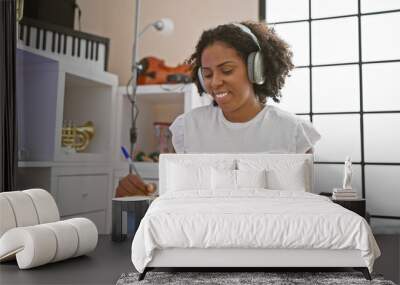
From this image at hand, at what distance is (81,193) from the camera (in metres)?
3.93

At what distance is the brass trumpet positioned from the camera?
13.0 ft

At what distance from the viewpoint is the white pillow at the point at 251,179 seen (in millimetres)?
3191

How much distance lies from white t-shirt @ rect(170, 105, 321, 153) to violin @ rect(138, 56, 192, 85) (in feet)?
1.13

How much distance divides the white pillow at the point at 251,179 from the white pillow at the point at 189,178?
8.6 inches

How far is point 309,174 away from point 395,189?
835 mm

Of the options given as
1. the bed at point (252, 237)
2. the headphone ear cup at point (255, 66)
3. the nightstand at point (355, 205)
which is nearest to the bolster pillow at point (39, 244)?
the bed at point (252, 237)

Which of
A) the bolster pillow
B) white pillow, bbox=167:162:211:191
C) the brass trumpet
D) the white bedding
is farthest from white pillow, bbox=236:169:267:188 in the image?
the brass trumpet

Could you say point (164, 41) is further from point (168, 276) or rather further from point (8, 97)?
point (168, 276)

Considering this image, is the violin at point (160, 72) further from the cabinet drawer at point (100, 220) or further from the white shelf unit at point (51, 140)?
the cabinet drawer at point (100, 220)

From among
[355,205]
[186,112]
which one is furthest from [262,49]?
[355,205]

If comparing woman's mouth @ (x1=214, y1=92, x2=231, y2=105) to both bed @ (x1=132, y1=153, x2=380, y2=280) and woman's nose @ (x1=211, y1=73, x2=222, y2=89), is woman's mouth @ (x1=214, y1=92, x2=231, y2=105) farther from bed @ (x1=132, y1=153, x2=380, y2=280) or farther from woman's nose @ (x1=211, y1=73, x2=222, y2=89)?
bed @ (x1=132, y1=153, x2=380, y2=280)

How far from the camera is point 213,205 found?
243cm

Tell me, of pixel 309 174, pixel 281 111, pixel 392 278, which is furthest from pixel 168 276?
pixel 281 111

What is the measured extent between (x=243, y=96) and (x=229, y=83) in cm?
15
